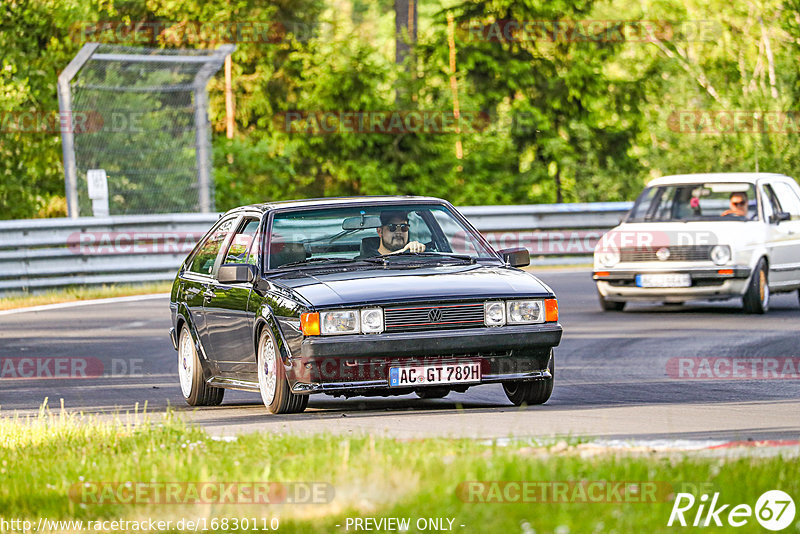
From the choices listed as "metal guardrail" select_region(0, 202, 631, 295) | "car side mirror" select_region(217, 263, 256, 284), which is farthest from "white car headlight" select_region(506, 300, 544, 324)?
"metal guardrail" select_region(0, 202, 631, 295)

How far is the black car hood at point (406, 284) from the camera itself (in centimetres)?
979

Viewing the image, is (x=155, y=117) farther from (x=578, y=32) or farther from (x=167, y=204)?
(x=578, y=32)

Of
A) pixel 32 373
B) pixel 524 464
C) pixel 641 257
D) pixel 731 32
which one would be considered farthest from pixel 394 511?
pixel 731 32

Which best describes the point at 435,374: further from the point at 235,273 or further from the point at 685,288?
the point at 685,288

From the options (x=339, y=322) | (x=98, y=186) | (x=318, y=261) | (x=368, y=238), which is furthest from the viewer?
(x=98, y=186)

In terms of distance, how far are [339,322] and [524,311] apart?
3.99 feet

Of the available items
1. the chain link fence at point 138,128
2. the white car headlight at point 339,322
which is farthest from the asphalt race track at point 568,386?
the chain link fence at point 138,128

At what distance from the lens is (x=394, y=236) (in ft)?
36.1

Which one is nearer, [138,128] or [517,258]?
[517,258]

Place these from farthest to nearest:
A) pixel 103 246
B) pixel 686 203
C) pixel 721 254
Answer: pixel 103 246
pixel 686 203
pixel 721 254

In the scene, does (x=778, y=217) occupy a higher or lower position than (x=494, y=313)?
lower

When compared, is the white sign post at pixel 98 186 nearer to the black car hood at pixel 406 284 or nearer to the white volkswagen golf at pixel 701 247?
the white volkswagen golf at pixel 701 247

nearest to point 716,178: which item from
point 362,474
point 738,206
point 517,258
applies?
point 738,206

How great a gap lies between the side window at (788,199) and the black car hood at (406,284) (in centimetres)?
993
